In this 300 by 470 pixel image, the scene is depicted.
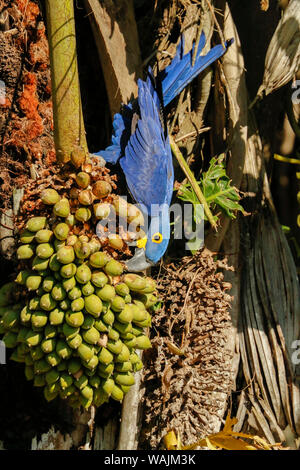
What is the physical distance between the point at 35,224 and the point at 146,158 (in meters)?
0.66

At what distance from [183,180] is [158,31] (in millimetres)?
654

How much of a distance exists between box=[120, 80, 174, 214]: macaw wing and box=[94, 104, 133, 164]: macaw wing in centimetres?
5

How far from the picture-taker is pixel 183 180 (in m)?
2.29

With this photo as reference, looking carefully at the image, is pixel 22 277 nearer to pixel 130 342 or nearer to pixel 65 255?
pixel 65 255

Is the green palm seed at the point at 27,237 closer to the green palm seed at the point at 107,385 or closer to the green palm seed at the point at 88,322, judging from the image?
the green palm seed at the point at 88,322

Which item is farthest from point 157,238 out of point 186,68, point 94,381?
point 186,68

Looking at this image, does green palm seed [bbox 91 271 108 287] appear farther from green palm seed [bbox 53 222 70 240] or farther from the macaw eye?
the macaw eye

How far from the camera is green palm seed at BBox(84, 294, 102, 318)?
1.44 metres

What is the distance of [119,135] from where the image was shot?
205 centimetres

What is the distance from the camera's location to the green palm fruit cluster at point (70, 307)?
145cm

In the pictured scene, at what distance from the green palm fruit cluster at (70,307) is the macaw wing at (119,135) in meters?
0.57

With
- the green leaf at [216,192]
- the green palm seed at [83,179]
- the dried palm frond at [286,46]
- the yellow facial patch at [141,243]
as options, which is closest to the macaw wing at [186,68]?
the dried palm frond at [286,46]

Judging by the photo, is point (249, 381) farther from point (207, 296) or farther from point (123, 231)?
point (123, 231)
